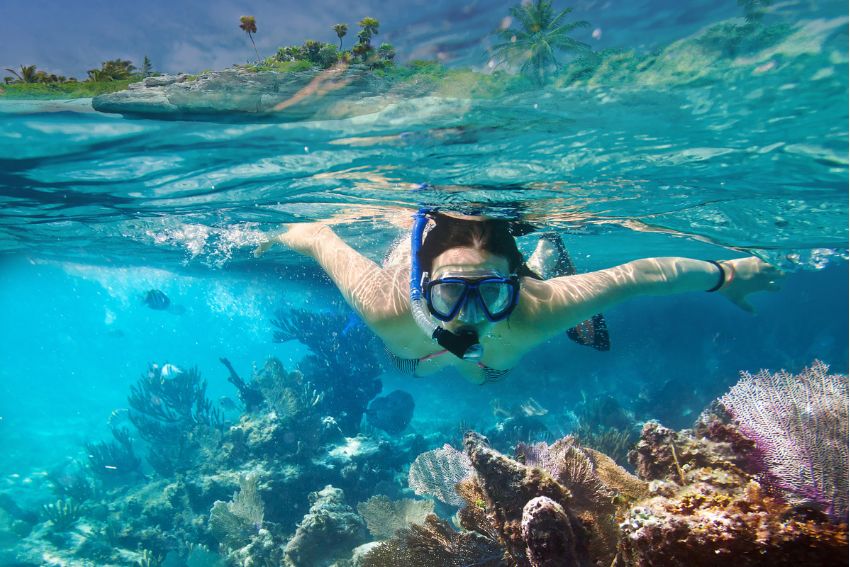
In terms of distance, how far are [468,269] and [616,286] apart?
2085mm

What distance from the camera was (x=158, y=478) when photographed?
14.4 meters

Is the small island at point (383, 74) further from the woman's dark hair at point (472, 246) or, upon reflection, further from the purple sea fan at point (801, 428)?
the purple sea fan at point (801, 428)

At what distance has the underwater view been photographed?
3.12m

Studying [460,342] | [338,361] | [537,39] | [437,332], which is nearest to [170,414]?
[338,361]

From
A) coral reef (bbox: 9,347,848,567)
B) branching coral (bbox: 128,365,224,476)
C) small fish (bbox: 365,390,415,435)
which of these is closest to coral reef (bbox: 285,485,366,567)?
coral reef (bbox: 9,347,848,567)

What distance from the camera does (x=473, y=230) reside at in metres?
6.72

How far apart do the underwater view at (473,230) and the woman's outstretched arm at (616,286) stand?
4 cm

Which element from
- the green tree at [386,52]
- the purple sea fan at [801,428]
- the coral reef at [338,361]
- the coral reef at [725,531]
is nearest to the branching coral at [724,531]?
the coral reef at [725,531]

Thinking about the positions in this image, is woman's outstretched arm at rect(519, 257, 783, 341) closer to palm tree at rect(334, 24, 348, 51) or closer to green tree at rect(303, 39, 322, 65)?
palm tree at rect(334, 24, 348, 51)

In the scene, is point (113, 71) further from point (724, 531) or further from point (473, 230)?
point (724, 531)

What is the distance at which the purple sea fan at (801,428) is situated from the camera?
2.54 m

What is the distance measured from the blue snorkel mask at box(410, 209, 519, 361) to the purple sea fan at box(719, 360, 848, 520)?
2.01 m

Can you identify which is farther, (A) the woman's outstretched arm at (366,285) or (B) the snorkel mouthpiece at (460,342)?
(A) the woman's outstretched arm at (366,285)

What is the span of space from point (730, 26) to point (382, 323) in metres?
4.75
